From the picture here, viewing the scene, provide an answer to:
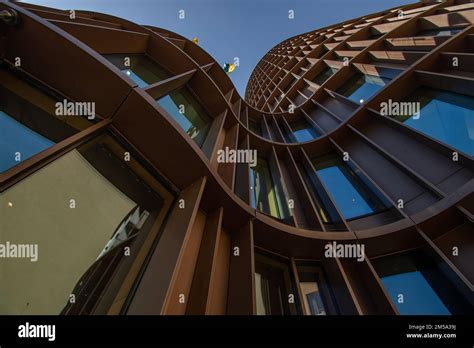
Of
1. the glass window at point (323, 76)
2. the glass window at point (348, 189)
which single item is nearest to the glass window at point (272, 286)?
the glass window at point (348, 189)

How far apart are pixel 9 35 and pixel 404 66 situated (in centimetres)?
1105

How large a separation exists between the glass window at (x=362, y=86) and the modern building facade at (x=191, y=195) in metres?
1.38

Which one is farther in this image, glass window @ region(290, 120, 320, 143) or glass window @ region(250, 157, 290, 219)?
glass window @ region(290, 120, 320, 143)

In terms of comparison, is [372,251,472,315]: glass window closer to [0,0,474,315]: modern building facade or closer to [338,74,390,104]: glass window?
A: [0,0,474,315]: modern building facade

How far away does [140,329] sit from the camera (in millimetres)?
2184

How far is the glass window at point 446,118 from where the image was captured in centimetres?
599

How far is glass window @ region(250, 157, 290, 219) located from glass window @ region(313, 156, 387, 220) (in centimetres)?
153

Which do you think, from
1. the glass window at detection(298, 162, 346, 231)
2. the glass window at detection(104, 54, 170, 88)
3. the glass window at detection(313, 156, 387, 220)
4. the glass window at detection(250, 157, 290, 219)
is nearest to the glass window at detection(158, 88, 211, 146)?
the glass window at detection(104, 54, 170, 88)

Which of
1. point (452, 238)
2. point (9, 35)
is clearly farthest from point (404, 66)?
point (9, 35)

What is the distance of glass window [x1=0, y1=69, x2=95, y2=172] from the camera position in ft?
10.3

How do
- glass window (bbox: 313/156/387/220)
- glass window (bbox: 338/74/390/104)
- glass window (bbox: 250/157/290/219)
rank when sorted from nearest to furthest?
1. glass window (bbox: 313/156/387/220)
2. glass window (bbox: 250/157/290/219)
3. glass window (bbox: 338/74/390/104)

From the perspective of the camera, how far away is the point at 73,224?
3227 millimetres

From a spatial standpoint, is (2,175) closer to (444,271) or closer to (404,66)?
(444,271)

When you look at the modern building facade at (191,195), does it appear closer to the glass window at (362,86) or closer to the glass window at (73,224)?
the glass window at (73,224)
